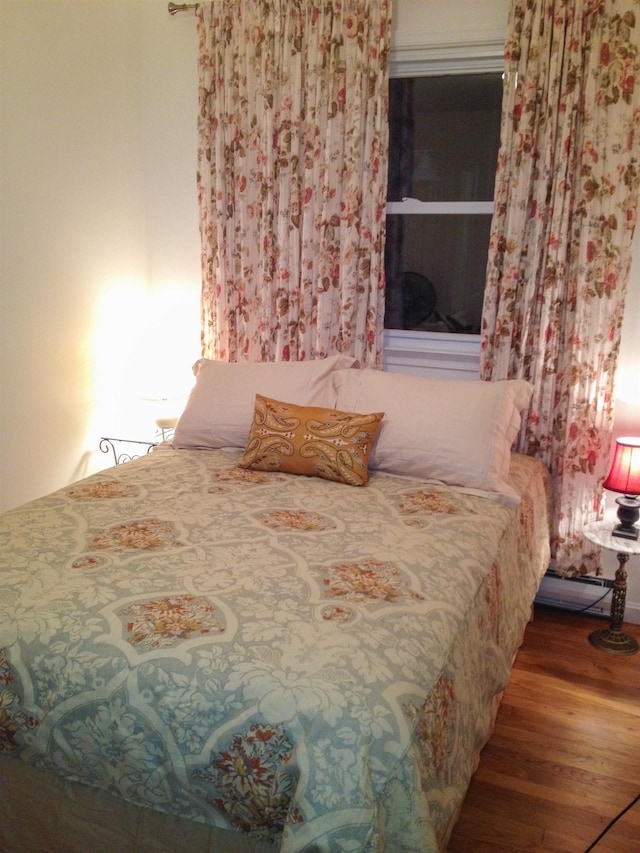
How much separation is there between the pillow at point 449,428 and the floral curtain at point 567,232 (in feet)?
0.82

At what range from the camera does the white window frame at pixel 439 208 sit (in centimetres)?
294

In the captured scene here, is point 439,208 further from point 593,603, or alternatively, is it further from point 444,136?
point 593,603

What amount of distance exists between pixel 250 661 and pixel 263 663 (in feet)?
0.09

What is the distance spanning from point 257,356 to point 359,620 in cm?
204

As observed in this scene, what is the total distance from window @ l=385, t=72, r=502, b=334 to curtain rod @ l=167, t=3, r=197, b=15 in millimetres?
1013

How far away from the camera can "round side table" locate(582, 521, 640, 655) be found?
2.70 meters

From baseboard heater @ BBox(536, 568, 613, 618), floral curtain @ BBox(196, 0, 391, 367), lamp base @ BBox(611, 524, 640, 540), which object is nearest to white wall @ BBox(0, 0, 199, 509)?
floral curtain @ BBox(196, 0, 391, 367)

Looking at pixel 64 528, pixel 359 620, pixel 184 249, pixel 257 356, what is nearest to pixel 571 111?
pixel 257 356

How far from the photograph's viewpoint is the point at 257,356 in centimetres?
342

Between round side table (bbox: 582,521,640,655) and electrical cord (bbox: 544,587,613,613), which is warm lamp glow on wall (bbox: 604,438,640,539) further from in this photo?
electrical cord (bbox: 544,587,613,613)

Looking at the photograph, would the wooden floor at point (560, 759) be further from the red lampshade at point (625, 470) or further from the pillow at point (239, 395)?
the pillow at point (239, 395)

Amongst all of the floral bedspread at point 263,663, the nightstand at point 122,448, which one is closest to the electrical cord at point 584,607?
the floral bedspread at point 263,663

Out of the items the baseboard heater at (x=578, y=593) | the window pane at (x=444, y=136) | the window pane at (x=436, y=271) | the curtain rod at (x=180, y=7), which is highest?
the curtain rod at (x=180, y=7)

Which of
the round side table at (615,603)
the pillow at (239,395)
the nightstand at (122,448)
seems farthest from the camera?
the nightstand at (122,448)
